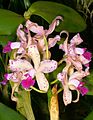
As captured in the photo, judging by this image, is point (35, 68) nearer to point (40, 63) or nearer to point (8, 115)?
point (40, 63)

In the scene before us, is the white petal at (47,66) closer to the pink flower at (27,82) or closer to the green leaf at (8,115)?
the pink flower at (27,82)

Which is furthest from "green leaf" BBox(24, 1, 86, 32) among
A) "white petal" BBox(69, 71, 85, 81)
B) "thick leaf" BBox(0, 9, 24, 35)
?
"white petal" BBox(69, 71, 85, 81)

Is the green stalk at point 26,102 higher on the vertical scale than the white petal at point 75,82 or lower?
lower

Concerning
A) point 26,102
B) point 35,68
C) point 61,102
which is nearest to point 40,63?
point 35,68

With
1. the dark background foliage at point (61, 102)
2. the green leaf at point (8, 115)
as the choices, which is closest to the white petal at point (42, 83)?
the green leaf at point (8, 115)

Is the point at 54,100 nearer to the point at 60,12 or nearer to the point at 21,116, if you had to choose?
the point at 21,116

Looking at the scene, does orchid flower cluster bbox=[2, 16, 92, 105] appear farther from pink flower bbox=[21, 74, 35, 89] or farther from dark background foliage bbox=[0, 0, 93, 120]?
dark background foliage bbox=[0, 0, 93, 120]
